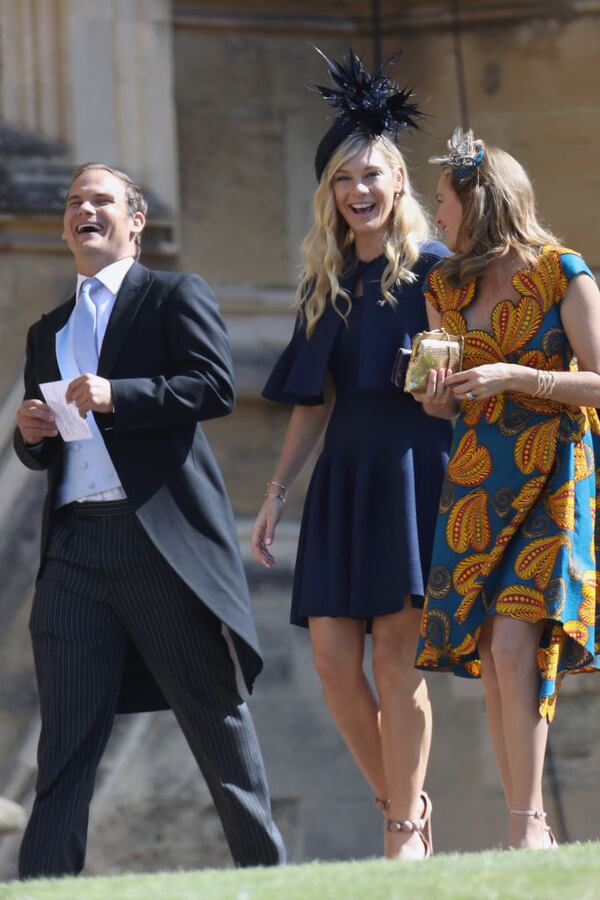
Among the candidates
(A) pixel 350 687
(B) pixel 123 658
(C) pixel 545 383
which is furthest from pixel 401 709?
(C) pixel 545 383

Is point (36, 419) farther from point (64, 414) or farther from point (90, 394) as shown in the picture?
point (90, 394)

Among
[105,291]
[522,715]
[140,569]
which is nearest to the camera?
[522,715]

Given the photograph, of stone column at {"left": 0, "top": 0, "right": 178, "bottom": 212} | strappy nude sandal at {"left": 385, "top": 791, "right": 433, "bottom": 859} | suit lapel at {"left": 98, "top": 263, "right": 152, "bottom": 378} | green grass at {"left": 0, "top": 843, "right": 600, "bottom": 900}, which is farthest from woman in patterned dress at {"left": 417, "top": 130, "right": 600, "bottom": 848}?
stone column at {"left": 0, "top": 0, "right": 178, "bottom": 212}

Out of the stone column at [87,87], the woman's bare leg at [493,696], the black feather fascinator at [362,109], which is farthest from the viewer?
the stone column at [87,87]

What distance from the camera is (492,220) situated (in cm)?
468

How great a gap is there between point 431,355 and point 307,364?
654 mm

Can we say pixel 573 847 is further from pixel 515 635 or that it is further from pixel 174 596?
pixel 174 596

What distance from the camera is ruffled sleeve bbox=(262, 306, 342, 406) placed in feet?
16.9

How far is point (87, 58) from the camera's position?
7.04 metres

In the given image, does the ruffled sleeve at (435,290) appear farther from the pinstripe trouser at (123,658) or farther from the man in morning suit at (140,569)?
the pinstripe trouser at (123,658)

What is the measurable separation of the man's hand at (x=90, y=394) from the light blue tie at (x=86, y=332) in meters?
0.25

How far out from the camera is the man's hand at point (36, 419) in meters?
4.84

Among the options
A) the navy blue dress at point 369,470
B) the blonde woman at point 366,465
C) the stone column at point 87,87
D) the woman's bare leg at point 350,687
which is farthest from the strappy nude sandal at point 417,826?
the stone column at point 87,87

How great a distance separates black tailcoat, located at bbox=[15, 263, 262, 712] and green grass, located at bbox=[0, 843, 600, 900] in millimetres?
1093
